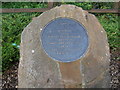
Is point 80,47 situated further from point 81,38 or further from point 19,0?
point 19,0

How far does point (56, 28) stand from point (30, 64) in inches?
20.9

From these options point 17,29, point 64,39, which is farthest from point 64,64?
point 17,29

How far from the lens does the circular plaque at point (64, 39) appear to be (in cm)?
311

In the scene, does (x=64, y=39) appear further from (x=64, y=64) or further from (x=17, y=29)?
(x=17, y=29)

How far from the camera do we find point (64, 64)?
10.1ft

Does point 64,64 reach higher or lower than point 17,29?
lower

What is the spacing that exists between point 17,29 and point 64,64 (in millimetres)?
2197

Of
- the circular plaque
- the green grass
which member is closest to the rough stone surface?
the circular plaque

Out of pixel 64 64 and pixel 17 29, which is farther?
pixel 17 29

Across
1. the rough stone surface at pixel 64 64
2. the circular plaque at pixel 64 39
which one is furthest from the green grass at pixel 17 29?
the circular plaque at pixel 64 39

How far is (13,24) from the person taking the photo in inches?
206

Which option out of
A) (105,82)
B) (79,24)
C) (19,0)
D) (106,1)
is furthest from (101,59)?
(19,0)

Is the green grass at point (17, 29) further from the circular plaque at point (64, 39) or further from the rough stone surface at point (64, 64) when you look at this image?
the circular plaque at point (64, 39)

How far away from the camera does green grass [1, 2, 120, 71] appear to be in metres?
4.50
